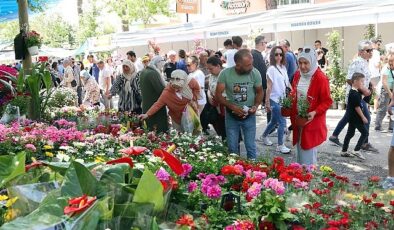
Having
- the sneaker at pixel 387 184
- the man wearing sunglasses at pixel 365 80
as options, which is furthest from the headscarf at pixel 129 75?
the sneaker at pixel 387 184

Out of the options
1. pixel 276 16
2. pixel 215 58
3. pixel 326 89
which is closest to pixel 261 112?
pixel 276 16

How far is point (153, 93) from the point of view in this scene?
25.1 ft

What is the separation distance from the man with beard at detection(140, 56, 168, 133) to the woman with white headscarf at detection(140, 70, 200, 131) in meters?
0.15

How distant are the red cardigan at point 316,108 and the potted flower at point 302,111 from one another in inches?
3.1

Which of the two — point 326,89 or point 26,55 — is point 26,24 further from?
point 326,89

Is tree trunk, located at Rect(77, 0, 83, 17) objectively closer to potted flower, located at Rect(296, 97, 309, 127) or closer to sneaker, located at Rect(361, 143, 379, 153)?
sneaker, located at Rect(361, 143, 379, 153)

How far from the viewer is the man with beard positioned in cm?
742

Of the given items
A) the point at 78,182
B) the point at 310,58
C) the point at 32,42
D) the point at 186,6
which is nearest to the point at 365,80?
the point at 310,58

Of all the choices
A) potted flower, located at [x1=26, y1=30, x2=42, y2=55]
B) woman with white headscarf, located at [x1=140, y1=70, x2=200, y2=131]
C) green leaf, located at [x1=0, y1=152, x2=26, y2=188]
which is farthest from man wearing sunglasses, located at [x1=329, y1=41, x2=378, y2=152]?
green leaf, located at [x1=0, y1=152, x2=26, y2=188]

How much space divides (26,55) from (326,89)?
5745 mm

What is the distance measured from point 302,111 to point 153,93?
2.51 metres

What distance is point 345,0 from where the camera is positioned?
14.0m

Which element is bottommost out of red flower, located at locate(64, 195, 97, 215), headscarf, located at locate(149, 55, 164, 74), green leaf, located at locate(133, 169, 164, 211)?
green leaf, located at locate(133, 169, 164, 211)

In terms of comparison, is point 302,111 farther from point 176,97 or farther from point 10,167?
point 10,167
